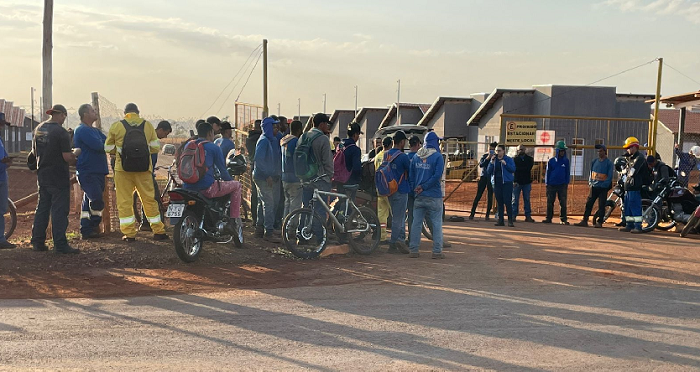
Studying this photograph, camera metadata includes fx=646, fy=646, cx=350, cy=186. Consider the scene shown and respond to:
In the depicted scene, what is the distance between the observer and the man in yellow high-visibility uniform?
9125 mm

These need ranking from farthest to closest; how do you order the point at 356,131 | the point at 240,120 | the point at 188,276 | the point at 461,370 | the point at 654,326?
the point at 240,120 < the point at 356,131 < the point at 188,276 < the point at 654,326 < the point at 461,370

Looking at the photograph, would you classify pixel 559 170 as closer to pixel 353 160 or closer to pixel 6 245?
pixel 353 160

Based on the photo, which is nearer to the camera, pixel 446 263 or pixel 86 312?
pixel 86 312

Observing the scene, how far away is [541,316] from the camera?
644cm

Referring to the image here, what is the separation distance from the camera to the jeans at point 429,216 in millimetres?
9648

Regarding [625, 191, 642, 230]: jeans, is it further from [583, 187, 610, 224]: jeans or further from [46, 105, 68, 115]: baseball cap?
[46, 105, 68, 115]: baseball cap

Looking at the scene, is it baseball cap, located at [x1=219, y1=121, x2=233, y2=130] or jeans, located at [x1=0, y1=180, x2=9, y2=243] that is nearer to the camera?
jeans, located at [x1=0, y1=180, x2=9, y2=243]

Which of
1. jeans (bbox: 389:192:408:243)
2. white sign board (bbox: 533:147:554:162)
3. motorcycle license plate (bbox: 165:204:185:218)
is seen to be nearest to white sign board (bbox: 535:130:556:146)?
white sign board (bbox: 533:147:554:162)

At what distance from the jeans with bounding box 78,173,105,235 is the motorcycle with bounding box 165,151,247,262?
1693 mm

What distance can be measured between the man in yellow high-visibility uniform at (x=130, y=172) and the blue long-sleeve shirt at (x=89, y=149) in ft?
1.31

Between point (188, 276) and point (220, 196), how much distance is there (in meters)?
1.51

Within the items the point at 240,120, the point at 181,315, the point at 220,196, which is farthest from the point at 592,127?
the point at 181,315

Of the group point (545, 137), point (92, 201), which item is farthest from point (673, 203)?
point (92, 201)

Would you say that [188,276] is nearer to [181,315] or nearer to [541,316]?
[181,315]
